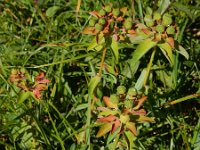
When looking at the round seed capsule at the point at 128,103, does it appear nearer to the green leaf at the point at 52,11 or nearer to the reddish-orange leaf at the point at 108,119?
the reddish-orange leaf at the point at 108,119

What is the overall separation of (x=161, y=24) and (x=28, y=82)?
21.2 inches

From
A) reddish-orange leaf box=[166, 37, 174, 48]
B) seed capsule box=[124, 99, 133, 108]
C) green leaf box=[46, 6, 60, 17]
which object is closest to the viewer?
seed capsule box=[124, 99, 133, 108]

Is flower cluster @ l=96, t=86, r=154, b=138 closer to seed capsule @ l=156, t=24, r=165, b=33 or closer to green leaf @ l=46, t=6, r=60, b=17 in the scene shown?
seed capsule @ l=156, t=24, r=165, b=33

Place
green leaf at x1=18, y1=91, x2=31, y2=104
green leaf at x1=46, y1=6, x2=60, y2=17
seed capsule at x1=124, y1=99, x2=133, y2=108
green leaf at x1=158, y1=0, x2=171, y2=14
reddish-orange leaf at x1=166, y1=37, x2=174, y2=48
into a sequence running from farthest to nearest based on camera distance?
green leaf at x1=46, y1=6, x2=60, y2=17
green leaf at x1=158, y1=0, x2=171, y2=14
green leaf at x1=18, y1=91, x2=31, y2=104
reddish-orange leaf at x1=166, y1=37, x2=174, y2=48
seed capsule at x1=124, y1=99, x2=133, y2=108

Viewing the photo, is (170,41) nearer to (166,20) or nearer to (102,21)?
(166,20)

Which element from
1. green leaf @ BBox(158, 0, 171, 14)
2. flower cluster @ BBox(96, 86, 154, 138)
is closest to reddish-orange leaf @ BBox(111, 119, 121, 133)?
flower cluster @ BBox(96, 86, 154, 138)

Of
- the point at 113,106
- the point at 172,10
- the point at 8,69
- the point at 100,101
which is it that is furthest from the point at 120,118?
the point at 172,10

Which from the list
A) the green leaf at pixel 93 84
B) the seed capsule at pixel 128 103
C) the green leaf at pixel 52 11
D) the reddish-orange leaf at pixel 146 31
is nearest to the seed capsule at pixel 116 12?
the reddish-orange leaf at pixel 146 31

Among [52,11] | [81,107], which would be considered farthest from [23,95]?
[52,11]

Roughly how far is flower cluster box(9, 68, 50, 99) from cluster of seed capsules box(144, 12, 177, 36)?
433 mm

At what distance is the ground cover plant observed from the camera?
1304mm

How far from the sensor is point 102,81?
1594 mm

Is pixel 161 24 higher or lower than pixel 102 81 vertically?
higher

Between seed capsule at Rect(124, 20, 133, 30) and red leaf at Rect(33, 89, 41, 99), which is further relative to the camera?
red leaf at Rect(33, 89, 41, 99)
